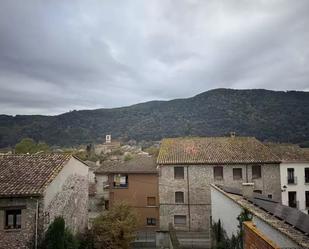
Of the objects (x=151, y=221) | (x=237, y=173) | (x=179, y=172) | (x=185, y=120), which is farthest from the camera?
(x=185, y=120)

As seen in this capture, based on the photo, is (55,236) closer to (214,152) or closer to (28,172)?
(28,172)

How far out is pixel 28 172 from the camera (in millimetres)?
17906

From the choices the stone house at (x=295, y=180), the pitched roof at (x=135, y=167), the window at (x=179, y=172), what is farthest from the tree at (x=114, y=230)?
the stone house at (x=295, y=180)

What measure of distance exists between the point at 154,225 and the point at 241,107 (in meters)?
78.2

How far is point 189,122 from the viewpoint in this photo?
354ft

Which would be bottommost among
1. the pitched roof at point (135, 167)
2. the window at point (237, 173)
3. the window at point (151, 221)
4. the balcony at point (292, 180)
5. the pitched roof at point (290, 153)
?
the window at point (151, 221)

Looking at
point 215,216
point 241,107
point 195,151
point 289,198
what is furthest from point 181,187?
point 241,107

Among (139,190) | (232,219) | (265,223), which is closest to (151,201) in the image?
(139,190)

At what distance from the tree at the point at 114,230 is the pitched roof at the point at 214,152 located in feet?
26.2

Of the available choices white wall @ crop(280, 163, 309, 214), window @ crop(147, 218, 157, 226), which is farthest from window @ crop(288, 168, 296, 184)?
window @ crop(147, 218, 157, 226)

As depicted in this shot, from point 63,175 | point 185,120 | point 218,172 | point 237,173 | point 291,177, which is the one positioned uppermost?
point 185,120

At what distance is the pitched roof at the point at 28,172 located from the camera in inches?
628

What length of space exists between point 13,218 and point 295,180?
89.0ft

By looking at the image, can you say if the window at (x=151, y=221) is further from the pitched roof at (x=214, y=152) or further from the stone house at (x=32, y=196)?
the stone house at (x=32, y=196)
